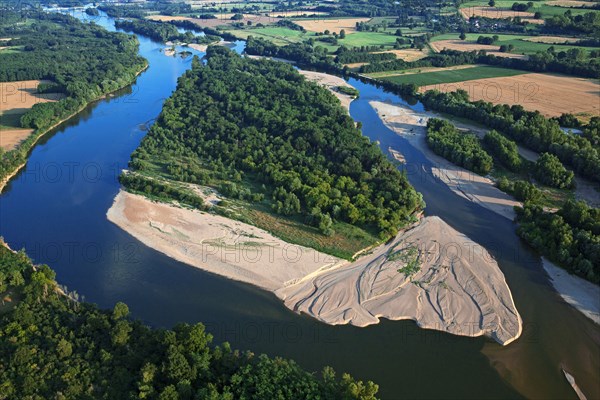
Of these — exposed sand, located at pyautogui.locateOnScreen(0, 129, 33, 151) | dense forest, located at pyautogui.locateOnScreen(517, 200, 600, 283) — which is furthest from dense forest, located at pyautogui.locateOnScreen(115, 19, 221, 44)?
dense forest, located at pyautogui.locateOnScreen(517, 200, 600, 283)

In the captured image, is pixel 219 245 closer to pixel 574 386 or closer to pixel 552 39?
pixel 574 386

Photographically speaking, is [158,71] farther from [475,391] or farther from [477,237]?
[475,391]

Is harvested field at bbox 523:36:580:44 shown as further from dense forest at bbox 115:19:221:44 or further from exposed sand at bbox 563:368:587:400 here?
exposed sand at bbox 563:368:587:400

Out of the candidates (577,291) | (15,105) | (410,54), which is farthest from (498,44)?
(15,105)

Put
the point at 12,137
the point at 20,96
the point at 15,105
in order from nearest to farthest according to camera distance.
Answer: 1. the point at 12,137
2. the point at 15,105
3. the point at 20,96

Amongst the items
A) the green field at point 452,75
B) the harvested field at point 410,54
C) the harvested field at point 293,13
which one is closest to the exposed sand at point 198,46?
the harvested field at point 410,54

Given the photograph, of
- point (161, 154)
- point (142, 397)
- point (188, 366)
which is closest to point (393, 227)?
point (188, 366)

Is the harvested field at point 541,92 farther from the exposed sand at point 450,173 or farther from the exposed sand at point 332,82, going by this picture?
the exposed sand at point 332,82
